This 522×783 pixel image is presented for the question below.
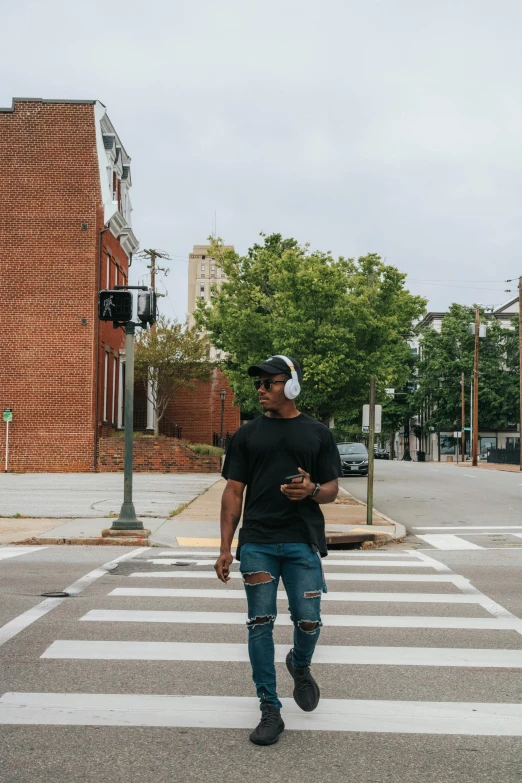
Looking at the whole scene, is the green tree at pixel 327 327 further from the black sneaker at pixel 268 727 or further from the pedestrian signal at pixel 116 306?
the black sneaker at pixel 268 727

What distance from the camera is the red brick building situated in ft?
114

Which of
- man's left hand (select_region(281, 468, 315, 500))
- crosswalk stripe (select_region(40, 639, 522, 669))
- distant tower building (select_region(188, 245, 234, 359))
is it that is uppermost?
distant tower building (select_region(188, 245, 234, 359))

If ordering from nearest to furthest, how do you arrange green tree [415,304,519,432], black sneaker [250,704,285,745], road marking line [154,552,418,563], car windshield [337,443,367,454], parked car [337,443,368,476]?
black sneaker [250,704,285,745] < road marking line [154,552,418,563] < parked car [337,443,368,476] < car windshield [337,443,367,454] < green tree [415,304,519,432]

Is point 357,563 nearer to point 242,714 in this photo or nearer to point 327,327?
point 242,714

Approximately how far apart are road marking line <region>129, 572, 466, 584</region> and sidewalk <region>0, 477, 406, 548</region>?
3170 mm

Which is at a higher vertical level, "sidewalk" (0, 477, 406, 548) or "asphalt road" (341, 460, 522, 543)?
"sidewalk" (0, 477, 406, 548)

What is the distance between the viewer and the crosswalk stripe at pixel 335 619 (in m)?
7.93

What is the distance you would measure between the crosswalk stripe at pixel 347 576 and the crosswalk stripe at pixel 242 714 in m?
4.93

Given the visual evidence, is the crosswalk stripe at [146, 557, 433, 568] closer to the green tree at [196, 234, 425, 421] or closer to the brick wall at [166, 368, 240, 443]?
the green tree at [196, 234, 425, 421]

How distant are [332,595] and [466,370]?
78072 mm

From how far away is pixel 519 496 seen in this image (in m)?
26.3

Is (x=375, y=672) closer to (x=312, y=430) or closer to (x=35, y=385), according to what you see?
(x=312, y=430)


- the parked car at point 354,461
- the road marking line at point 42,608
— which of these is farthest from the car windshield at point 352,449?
the road marking line at point 42,608

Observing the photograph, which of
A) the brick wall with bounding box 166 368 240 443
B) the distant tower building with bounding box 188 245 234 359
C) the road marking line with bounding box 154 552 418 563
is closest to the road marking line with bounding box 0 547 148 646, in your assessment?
the road marking line with bounding box 154 552 418 563
